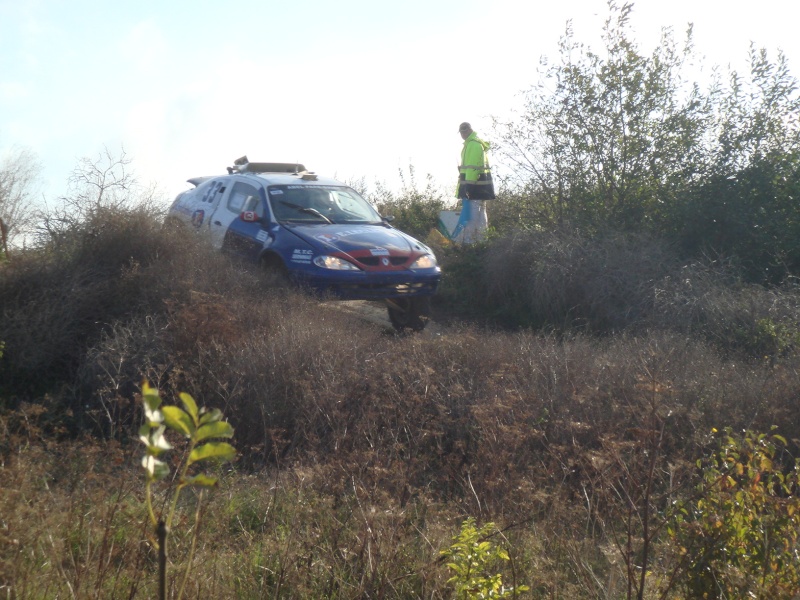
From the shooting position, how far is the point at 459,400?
687cm

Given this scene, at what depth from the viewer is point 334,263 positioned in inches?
364

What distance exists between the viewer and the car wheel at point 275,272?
30.0ft

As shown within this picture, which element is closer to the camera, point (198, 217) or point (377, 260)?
point (377, 260)

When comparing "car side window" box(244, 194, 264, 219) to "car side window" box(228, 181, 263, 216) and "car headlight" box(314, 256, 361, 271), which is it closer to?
"car side window" box(228, 181, 263, 216)

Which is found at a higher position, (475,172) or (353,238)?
(475,172)

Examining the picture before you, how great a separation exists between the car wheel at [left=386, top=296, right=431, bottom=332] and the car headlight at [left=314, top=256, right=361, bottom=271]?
831 mm

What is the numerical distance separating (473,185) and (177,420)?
12.6 m

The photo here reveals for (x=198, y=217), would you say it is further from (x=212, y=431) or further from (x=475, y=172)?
(x=212, y=431)

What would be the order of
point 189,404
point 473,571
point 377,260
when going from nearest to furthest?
point 189,404 < point 473,571 < point 377,260

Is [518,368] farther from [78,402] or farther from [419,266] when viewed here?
[78,402]

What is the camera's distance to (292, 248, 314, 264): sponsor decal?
9312mm

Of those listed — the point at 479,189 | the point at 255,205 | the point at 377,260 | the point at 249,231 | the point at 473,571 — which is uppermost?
the point at 479,189

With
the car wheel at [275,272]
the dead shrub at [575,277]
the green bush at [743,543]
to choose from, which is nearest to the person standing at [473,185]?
the dead shrub at [575,277]

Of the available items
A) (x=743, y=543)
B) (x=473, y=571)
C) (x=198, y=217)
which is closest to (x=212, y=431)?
(x=473, y=571)
